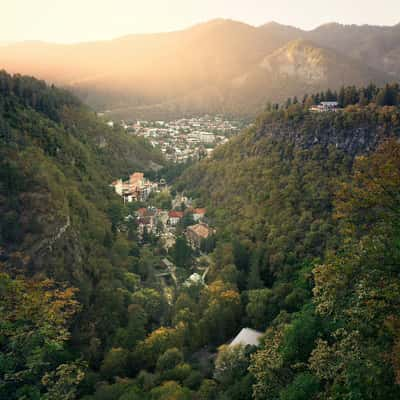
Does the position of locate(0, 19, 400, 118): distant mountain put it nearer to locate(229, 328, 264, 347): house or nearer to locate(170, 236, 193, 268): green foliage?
locate(170, 236, 193, 268): green foliage

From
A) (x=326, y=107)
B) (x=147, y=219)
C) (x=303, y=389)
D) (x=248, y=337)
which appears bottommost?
(x=248, y=337)

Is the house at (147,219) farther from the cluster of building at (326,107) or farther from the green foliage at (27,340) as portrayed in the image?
the green foliage at (27,340)

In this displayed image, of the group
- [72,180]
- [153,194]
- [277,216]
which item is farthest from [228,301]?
[153,194]

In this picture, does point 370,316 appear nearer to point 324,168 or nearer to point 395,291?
point 395,291

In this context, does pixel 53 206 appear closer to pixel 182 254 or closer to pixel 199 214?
pixel 182 254

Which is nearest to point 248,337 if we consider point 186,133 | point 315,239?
point 315,239

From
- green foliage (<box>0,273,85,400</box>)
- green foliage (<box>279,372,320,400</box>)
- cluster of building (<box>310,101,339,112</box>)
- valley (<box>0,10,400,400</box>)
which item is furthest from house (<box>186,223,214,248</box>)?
green foliage (<box>279,372,320,400</box>)
